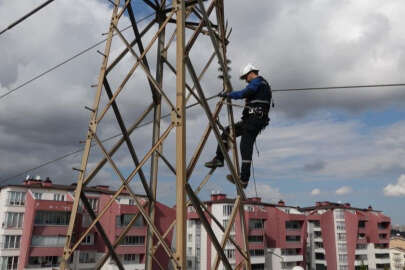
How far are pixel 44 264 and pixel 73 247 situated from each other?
4126 centimetres

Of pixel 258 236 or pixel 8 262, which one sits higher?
pixel 258 236

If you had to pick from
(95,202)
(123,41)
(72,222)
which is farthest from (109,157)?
(95,202)

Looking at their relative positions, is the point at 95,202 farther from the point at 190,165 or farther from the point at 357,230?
the point at 357,230

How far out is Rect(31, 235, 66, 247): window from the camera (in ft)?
137

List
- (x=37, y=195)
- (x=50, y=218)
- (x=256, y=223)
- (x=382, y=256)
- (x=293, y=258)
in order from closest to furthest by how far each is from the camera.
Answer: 1. (x=50, y=218)
2. (x=37, y=195)
3. (x=256, y=223)
4. (x=293, y=258)
5. (x=382, y=256)

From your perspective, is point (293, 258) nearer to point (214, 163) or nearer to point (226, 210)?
point (226, 210)

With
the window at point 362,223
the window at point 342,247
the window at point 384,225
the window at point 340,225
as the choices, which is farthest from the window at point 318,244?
the window at point 384,225

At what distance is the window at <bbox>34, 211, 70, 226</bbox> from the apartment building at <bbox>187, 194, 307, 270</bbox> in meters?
19.5

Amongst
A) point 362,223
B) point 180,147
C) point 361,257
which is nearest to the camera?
point 180,147

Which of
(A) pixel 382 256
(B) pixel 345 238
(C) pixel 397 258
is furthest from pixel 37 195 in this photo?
(C) pixel 397 258

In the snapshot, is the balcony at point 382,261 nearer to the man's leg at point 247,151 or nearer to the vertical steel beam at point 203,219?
the man's leg at point 247,151

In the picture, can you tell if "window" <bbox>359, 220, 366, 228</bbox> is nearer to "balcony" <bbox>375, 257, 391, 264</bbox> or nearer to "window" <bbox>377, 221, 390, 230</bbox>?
"window" <bbox>377, 221, 390, 230</bbox>

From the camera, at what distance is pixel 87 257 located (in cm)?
4512

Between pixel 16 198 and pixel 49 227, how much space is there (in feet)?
19.8
